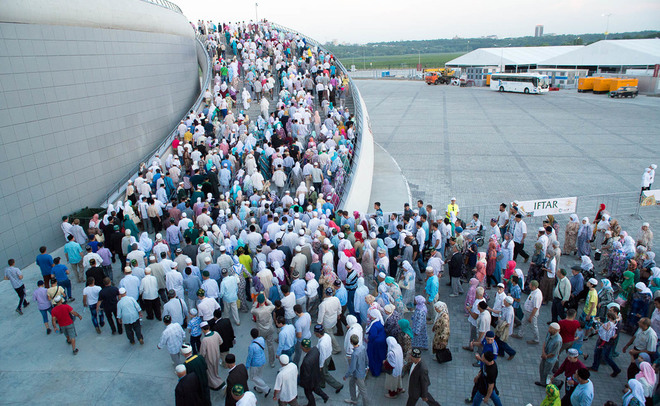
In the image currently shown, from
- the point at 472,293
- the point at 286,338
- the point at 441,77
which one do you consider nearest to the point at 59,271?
the point at 286,338

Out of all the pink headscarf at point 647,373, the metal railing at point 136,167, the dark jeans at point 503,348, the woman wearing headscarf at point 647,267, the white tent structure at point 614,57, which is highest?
the white tent structure at point 614,57

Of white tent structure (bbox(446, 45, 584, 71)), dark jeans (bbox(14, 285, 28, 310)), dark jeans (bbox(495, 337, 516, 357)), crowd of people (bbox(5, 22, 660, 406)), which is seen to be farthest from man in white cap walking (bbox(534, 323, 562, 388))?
white tent structure (bbox(446, 45, 584, 71))

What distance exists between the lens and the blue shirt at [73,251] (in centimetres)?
1034

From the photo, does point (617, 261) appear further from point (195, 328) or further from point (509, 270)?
point (195, 328)

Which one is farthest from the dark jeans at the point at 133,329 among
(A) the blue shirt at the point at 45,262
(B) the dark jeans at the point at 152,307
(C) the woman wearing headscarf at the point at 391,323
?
(C) the woman wearing headscarf at the point at 391,323

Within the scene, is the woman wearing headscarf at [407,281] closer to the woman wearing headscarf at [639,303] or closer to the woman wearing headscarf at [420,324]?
the woman wearing headscarf at [420,324]

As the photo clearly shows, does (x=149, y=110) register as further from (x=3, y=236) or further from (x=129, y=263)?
(x=129, y=263)

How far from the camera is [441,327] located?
777 cm

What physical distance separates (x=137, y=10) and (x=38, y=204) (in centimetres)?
859

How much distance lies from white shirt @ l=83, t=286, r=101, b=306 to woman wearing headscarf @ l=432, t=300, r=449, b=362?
21.7 ft

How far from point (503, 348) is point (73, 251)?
977 cm

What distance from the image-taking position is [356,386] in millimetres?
7254

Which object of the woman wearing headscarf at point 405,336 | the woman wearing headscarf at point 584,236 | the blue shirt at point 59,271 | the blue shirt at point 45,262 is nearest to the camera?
the woman wearing headscarf at point 405,336

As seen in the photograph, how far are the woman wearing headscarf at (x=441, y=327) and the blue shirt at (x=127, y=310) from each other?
560 cm
